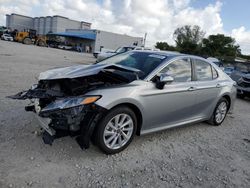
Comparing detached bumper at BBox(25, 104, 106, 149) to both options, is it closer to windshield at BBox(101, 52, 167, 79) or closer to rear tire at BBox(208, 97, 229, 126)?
windshield at BBox(101, 52, 167, 79)

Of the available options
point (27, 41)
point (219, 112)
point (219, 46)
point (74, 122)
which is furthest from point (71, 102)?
point (219, 46)

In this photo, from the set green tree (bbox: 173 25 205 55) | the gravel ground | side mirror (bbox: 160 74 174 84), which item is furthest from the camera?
green tree (bbox: 173 25 205 55)

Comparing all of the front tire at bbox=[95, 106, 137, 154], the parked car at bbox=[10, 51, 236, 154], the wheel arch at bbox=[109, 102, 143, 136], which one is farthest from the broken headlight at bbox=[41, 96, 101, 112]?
the wheel arch at bbox=[109, 102, 143, 136]

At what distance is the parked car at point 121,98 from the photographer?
9.57 feet

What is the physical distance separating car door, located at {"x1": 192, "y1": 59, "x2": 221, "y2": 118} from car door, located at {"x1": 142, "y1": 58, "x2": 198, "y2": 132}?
0.64 ft

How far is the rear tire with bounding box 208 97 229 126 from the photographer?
5000mm

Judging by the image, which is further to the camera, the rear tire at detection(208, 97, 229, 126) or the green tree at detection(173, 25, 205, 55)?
the green tree at detection(173, 25, 205, 55)

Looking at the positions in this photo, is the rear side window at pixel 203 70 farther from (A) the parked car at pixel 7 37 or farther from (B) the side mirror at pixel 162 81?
(A) the parked car at pixel 7 37

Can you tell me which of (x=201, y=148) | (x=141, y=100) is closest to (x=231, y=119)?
(x=201, y=148)

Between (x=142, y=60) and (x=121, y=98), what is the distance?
1.22 meters

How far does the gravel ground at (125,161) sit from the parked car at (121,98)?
30 centimetres

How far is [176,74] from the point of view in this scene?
3939 millimetres

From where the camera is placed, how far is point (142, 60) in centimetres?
402

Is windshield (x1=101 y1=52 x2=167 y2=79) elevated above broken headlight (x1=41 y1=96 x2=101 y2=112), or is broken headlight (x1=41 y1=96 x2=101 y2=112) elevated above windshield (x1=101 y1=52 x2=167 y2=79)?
windshield (x1=101 y1=52 x2=167 y2=79)
